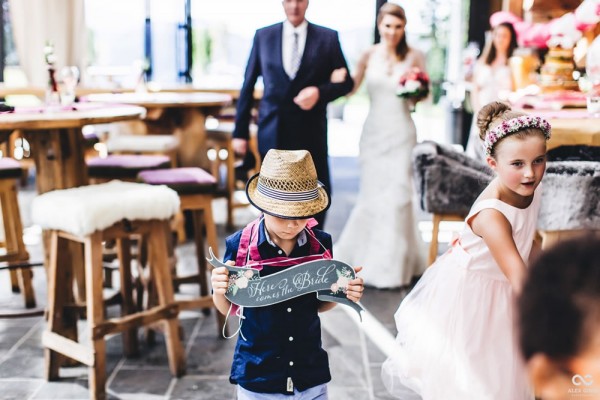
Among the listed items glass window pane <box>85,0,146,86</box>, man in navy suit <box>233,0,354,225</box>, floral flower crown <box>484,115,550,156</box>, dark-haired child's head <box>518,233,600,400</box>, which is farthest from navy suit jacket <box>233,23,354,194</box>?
glass window pane <box>85,0,146,86</box>

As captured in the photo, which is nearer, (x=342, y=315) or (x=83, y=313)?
(x=83, y=313)

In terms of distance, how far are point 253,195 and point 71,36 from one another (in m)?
6.93

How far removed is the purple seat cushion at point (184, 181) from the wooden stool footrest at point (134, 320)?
25.6 inches

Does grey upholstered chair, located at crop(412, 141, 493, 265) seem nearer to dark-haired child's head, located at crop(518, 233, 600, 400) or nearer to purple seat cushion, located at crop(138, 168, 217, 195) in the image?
purple seat cushion, located at crop(138, 168, 217, 195)

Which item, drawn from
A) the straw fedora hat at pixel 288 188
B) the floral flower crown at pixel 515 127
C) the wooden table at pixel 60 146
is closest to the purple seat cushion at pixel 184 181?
the wooden table at pixel 60 146

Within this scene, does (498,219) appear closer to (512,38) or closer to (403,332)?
(403,332)

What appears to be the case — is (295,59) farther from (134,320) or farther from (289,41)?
(134,320)

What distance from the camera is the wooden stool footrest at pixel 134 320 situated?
110 inches

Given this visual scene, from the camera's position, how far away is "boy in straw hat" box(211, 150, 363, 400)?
5.88 ft

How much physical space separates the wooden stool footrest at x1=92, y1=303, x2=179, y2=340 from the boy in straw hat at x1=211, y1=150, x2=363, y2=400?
1074 millimetres

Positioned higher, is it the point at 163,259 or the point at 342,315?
the point at 163,259

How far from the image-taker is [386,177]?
4.38 m

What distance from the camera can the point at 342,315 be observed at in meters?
3.85

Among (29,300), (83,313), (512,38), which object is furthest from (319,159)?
(512,38)
